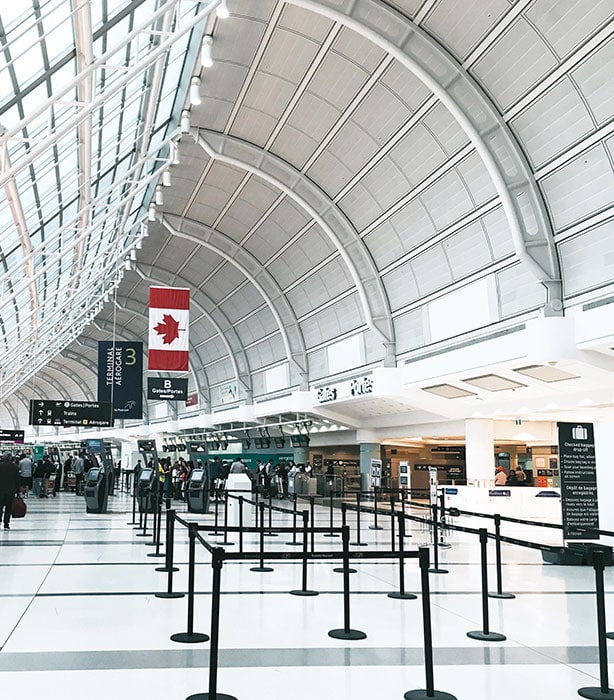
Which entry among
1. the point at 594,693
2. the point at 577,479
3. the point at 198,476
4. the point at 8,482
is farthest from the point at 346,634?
the point at 198,476

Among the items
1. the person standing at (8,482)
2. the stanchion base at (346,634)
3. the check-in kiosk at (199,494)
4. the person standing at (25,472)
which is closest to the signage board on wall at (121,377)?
the check-in kiosk at (199,494)

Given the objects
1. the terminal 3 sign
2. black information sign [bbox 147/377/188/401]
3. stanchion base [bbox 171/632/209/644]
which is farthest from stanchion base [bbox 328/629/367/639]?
black information sign [bbox 147/377/188/401]

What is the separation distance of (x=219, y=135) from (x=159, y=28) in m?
8.93

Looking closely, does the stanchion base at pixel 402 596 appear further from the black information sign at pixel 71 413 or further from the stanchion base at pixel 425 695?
the black information sign at pixel 71 413

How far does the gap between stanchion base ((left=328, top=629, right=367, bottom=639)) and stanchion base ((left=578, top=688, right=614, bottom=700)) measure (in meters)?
2.42

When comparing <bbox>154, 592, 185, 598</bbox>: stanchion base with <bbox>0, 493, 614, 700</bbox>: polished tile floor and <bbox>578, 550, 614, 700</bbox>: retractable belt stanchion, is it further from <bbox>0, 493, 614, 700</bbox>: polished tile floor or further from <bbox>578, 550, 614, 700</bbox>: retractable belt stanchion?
<bbox>578, 550, 614, 700</bbox>: retractable belt stanchion

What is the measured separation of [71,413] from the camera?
29.5 m

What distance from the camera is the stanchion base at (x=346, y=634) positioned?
24.6ft

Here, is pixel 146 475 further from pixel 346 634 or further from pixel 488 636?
pixel 488 636

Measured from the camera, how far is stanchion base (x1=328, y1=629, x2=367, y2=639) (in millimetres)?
7506

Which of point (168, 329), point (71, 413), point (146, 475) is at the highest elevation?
point (168, 329)

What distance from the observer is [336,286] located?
3078 cm

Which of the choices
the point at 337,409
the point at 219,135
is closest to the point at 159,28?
the point at 219,135

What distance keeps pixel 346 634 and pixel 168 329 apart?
1779 cm
